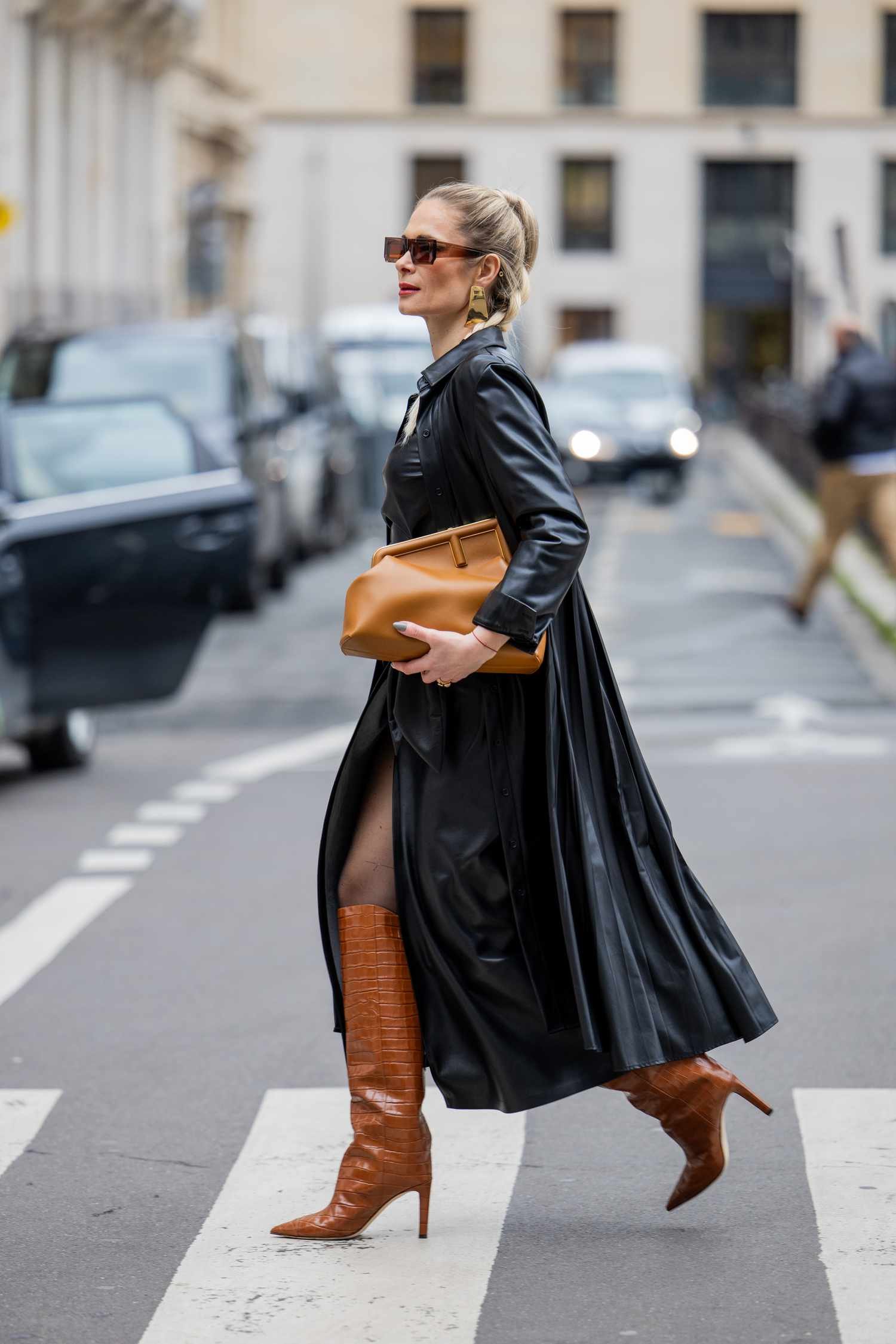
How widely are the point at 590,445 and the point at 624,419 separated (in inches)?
25.7

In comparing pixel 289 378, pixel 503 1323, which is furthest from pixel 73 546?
pixel 289 378

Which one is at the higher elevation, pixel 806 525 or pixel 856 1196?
pixel 806 525

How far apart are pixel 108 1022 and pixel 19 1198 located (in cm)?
155

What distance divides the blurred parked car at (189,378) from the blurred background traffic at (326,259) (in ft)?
0.11

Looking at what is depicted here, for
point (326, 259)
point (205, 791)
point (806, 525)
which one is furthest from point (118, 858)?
point (326, 259)

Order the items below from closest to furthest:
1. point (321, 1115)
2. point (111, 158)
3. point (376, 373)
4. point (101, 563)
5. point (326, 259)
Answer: point (321, 1115) → point (101, 563) → point (376, 373) → point (111, 158) → point (326, 259)

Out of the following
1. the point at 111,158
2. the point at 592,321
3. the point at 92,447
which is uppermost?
the point at 111,158

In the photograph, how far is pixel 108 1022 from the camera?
6.37m

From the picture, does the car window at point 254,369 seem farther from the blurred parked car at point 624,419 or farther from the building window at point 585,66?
the building window at point 585,66

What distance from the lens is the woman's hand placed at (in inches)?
162

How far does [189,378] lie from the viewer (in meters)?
17.3

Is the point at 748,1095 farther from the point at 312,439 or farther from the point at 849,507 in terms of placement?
the point at 312,439

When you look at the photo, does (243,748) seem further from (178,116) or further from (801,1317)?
(178,116)

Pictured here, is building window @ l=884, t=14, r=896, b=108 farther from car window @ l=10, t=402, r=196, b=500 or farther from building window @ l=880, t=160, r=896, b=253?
car window @ l=10, t=402, r=196, b=500
